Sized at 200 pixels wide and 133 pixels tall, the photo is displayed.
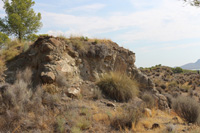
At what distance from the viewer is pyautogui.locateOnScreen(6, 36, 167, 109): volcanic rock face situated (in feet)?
29.0

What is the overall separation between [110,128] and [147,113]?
2630mm

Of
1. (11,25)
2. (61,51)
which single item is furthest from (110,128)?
(11,25)

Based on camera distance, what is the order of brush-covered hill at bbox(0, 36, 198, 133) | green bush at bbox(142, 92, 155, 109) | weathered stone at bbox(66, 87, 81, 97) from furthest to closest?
green bush at bbox(142, 92, 155, 109) → weathered stone at bbox(66, 87, 81, 97) → brush-covered hill at bbox(0, 36, 198, 133)

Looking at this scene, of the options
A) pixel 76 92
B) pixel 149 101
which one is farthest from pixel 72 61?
pixel 149 101

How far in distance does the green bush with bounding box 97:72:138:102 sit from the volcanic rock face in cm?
136

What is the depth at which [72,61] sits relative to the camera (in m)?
10.2

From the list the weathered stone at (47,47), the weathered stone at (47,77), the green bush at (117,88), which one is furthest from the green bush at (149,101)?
the weathered stone at (47,47)

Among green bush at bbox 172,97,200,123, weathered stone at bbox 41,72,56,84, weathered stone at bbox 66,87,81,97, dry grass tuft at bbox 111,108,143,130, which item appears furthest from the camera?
weathered stone at bbox 41,72,56,84

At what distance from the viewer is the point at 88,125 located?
5574 mm

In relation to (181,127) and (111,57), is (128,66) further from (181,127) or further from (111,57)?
(181,127)

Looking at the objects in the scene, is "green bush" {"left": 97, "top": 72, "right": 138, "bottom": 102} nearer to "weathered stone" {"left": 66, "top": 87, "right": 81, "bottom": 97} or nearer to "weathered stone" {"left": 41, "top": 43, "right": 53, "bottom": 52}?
"weathered stone" {"left": 66, "top": 87, "right": 81, "bottom": 97}

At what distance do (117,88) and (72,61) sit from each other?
3055mm

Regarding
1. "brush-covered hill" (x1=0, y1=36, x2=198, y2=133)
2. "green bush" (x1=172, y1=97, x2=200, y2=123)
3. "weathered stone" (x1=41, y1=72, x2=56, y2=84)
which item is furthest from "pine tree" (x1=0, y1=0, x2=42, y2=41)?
"green bush" (x1=172, y1=97, x2=200, y2=123)

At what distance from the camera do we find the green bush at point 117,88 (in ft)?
30.7
